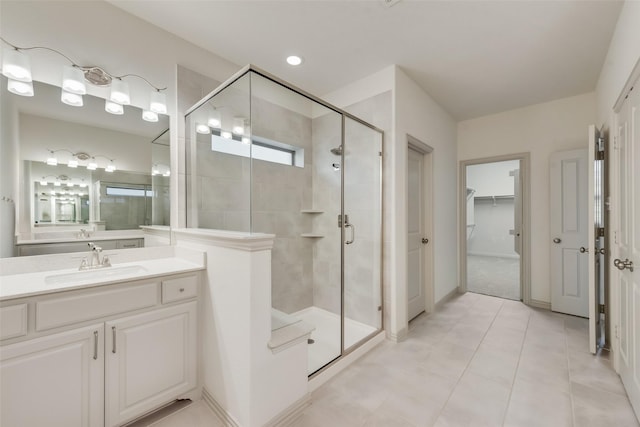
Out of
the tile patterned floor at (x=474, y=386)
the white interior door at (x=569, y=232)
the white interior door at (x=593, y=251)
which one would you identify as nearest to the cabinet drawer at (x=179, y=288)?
the tile patterned floor at (x=474, y=386)

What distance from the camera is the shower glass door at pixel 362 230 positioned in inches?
104

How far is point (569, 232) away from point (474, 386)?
2.60 meters

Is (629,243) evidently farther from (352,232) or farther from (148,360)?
(148,360)

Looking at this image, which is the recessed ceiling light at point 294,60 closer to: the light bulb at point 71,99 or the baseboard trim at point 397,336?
the light bulb at point 71,99

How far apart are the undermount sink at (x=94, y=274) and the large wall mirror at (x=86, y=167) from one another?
0.31 meters

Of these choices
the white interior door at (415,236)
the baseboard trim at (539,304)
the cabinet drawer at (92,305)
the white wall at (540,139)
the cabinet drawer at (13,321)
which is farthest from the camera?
the baseboard trim at (539,304)

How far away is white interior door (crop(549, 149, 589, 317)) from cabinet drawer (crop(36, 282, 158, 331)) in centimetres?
439

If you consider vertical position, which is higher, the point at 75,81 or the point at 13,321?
the point at 75,81

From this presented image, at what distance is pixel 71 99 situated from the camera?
1.70 m

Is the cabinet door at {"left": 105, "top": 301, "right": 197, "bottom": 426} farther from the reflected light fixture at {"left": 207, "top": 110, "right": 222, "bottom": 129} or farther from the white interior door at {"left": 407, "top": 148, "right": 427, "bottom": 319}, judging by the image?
the white interior door at {"left": 407, "top": 148, "right": 427, "bottom": 319}

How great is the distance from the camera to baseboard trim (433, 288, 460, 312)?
3.48 m

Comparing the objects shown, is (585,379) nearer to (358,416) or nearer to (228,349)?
(358,416)

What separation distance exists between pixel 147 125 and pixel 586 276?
492 centimetres

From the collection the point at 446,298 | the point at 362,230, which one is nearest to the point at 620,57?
the point at 362,230
